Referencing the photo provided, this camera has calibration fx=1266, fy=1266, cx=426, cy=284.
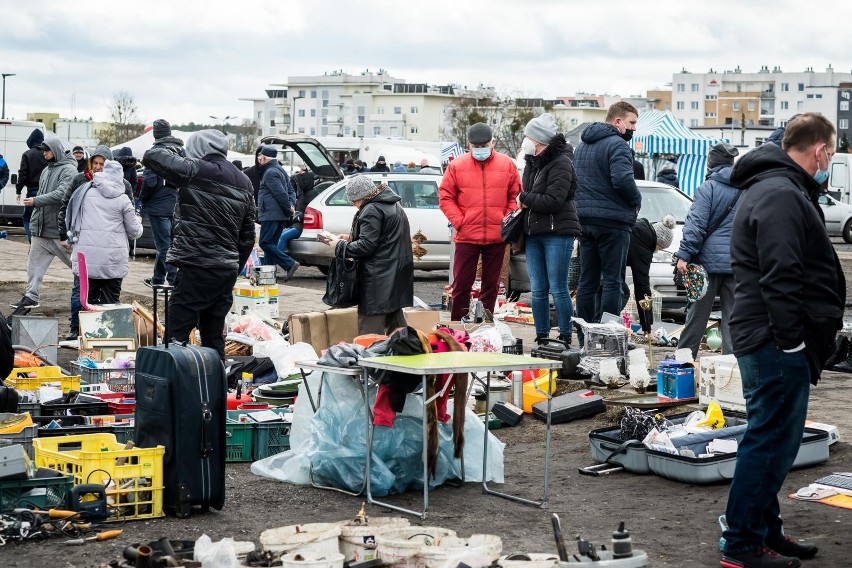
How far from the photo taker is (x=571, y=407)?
8.84 m

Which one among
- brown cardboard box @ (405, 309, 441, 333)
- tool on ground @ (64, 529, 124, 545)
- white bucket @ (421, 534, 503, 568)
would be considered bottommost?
tool on ground @ (64, 529, 124, 545)

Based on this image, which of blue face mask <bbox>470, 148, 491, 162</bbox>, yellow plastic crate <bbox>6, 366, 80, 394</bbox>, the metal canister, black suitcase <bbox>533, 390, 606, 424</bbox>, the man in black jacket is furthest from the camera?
blue face mask <bbox>470, 148, 491, 162</bbox>

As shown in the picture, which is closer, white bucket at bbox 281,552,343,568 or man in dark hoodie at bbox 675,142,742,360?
white bucket at bbox 281,552,343,568

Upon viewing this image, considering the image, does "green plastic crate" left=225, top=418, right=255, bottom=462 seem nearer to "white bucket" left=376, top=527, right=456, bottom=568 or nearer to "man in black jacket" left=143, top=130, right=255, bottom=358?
"man in black jacket" left=143, top=130, right=255, bottom=358

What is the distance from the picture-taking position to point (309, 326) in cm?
1038

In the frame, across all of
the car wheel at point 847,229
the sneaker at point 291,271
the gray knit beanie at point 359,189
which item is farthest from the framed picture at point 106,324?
the car wheel at point 847,229

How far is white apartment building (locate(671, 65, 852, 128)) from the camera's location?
166m

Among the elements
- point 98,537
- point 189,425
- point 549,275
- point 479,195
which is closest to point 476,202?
point 479,195

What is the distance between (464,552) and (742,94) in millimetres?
178352

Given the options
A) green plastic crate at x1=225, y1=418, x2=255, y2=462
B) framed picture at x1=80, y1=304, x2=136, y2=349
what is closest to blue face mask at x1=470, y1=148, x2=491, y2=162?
framed picture at x1=80, y1=304, x2=136, y2=349

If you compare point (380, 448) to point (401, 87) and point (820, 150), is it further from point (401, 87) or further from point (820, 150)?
point (401, 87)

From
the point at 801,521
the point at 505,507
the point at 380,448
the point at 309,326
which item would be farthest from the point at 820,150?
the point at 309,326

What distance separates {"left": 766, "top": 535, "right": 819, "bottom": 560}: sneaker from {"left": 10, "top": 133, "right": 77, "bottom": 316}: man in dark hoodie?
9.47m

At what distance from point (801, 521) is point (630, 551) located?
1.84m
